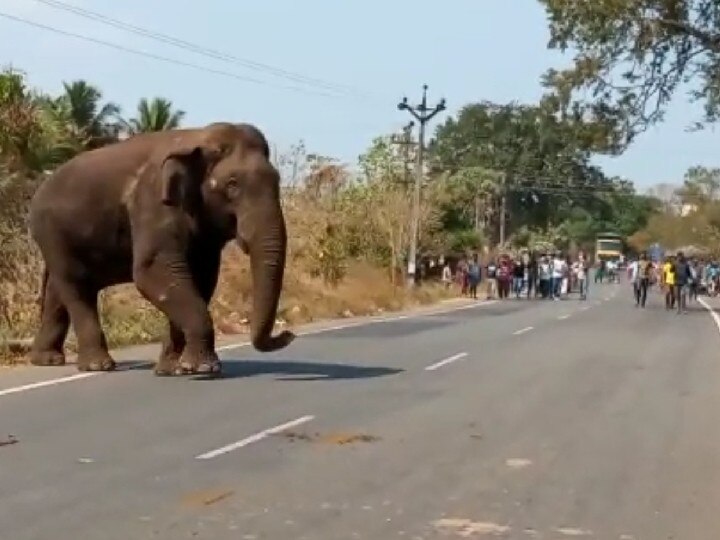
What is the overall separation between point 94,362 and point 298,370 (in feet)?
8.44

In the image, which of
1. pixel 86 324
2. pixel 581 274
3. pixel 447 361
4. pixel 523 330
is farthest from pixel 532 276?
pixel 86 324

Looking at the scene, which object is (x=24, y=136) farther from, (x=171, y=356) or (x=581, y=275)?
(x=581, y=275)

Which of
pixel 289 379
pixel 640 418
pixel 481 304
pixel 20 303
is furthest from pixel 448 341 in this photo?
pixel 481 304

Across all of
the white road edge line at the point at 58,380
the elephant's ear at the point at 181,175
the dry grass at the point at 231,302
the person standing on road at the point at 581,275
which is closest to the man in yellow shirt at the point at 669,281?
the dry grass at the point at 231,302

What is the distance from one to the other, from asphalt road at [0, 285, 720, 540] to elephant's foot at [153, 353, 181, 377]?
0.58ft

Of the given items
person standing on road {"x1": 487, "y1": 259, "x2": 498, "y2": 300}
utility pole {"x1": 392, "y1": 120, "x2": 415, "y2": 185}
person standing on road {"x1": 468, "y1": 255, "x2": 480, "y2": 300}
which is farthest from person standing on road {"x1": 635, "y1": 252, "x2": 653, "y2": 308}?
utility pole {"x1": 392, "y1": 120, "x2": 415, "y2": 185}

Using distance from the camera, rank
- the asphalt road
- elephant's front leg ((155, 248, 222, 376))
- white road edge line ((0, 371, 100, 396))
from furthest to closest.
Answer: elephant's front leg ((155, 248, 222, 376)) → white road edge line ((0, 371, 100, 396)) → the asphalt road

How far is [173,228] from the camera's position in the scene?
54.8 ft

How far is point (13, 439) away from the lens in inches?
463

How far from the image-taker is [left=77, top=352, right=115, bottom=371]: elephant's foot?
1762 cm

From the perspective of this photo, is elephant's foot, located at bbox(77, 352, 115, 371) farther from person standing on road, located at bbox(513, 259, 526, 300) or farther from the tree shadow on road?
person standing on road, located at bbox(513, 259, 526, 300)

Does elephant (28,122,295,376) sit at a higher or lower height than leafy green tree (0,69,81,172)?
lower

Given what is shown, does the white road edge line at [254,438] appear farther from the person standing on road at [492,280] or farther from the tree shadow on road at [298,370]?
the person standing on road at [492,280]

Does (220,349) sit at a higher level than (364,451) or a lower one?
higher
